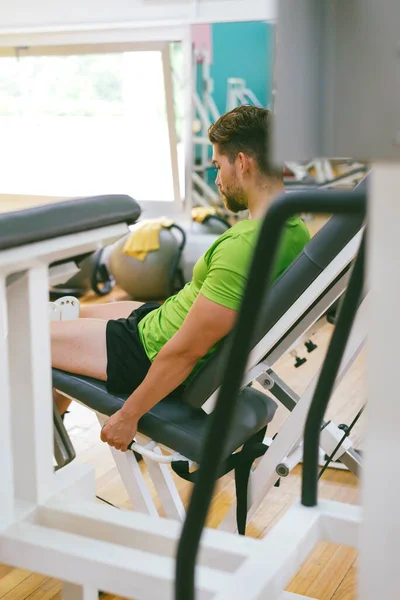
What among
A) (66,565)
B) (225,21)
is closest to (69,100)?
(225,21)

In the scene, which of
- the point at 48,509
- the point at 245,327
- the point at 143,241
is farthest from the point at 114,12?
the point at 245,327

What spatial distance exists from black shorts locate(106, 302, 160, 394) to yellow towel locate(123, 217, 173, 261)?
9.18 feet

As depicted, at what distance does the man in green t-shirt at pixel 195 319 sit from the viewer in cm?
172

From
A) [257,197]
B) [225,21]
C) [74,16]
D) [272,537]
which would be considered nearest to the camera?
[272,537]

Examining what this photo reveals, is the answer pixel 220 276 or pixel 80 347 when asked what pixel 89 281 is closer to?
pixel 80 347

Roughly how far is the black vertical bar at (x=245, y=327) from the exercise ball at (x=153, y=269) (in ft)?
13.4

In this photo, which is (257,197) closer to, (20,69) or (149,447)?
(149,447)

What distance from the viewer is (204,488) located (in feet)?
2.32

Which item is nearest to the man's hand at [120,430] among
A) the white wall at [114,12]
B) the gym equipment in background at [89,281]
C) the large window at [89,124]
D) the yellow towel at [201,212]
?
the gym equipment in background at [89,281]

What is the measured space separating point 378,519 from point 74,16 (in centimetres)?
561

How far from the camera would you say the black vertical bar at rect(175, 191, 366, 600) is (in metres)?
0.65

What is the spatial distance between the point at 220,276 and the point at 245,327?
1.06m

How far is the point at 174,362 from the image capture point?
5.76 ft

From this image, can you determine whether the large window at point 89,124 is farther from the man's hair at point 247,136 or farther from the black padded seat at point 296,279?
the black padded seat at point 296,279
